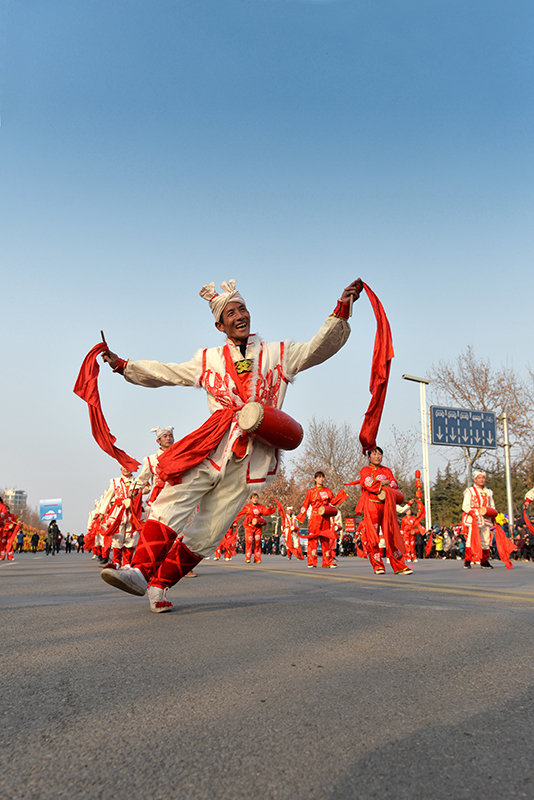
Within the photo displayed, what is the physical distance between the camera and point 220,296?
566 cm

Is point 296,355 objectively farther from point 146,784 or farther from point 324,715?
point 146,784

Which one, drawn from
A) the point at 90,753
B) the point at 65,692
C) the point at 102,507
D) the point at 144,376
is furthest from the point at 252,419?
the point at 102,507

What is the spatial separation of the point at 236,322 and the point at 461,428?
992 inches

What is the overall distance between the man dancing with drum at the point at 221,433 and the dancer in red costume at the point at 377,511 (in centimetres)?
520

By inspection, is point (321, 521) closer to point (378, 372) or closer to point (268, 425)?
point (378, 372)

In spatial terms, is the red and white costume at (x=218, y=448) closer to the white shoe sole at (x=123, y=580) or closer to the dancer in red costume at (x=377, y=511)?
the white shoe sole at (x=123, y=580)

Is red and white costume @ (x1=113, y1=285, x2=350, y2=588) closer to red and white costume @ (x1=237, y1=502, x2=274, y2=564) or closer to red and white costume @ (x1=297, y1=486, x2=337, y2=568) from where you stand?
red and white costume @ (x1=297, y1=486, x2=337, y2=568)

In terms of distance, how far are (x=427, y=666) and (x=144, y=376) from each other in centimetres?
363

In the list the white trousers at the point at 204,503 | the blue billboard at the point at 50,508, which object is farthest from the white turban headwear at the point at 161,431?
the blue billboard at the point at 50,508

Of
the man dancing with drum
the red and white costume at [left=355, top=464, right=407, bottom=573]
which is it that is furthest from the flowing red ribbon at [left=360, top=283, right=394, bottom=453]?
the red and white costume at [left=355, top=464, right=407, bottom=573]

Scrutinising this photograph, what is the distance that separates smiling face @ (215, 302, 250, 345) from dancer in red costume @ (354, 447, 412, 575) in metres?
5.27

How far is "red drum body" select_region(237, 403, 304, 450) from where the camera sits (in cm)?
488

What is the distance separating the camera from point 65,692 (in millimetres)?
2318

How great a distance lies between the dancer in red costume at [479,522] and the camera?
13.4 meters
